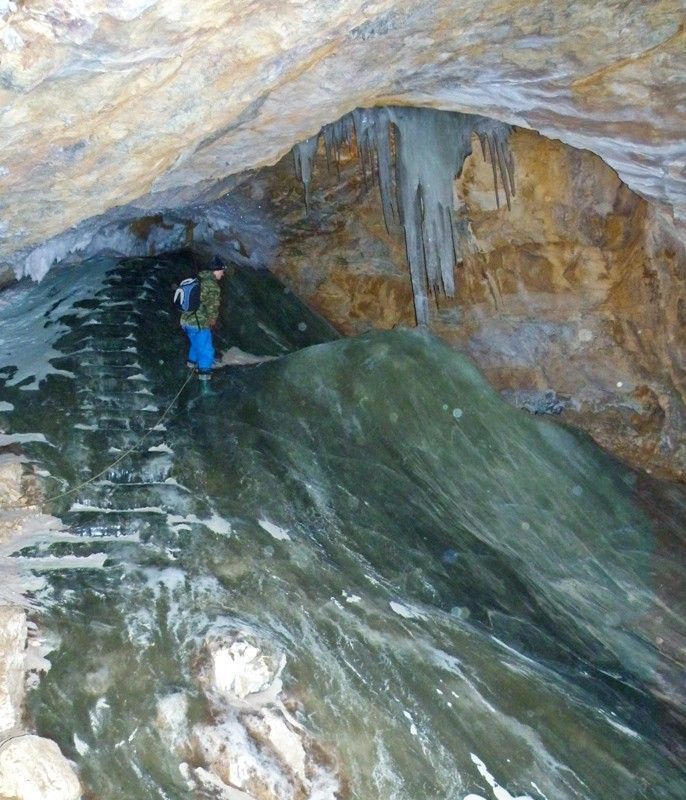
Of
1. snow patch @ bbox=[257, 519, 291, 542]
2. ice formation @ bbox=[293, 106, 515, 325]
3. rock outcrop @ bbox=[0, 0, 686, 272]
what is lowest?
snow patch @ bbox=[257, 519, 291, 542]

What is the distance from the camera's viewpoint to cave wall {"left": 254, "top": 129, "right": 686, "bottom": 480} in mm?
8000

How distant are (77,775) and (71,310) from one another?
4601 mm

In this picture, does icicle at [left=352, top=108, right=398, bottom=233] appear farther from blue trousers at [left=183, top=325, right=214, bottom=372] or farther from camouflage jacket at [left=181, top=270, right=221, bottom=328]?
blue trousers at [left=183, top=325, right=214, bottom=372]

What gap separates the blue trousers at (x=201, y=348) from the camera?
6.77 meters

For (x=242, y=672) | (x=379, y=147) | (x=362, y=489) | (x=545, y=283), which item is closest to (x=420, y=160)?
(x=379, y=147)

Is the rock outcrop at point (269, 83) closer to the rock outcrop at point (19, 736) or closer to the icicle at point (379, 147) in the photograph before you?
the icicle at point (379, 147)

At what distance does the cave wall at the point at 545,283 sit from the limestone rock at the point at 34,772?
6.44 meters

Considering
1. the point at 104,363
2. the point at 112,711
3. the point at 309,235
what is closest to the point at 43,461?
the point at 104,363

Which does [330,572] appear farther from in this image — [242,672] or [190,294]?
[190,294]

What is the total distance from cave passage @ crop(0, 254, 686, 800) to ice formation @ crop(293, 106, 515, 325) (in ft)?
4.49

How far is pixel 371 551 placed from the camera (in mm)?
5281

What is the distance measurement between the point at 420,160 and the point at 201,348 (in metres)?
2.99

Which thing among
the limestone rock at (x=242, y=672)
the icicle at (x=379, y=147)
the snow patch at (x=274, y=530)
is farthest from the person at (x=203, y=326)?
the limestone rock at (x=242, y=672)

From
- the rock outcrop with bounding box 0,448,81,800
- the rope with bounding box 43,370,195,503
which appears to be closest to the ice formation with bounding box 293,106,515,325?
the rope with bounding box 43,370,195,503
